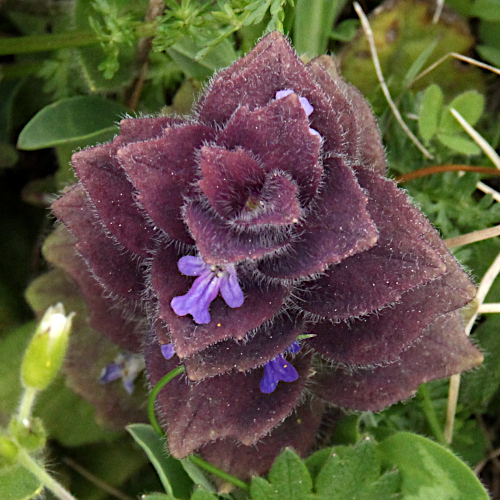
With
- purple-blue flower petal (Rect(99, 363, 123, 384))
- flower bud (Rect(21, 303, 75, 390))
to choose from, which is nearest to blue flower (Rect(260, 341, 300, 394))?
flower bud (Rect(21, 303, 75, 390))

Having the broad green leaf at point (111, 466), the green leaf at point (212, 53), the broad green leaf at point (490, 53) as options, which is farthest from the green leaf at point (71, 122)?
the broad green leaf at point (490, 53)

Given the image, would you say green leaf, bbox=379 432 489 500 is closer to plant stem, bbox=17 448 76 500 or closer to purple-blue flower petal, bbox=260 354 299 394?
purple-blue flower petal, bbox=260 354 299 394

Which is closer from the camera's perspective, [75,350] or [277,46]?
[277,46]

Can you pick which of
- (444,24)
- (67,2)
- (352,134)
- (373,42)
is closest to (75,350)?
(352,134)

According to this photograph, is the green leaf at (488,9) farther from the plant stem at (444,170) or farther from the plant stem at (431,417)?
the plant stem at (431,417)

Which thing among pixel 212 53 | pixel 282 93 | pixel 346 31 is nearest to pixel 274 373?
pixel 282 93

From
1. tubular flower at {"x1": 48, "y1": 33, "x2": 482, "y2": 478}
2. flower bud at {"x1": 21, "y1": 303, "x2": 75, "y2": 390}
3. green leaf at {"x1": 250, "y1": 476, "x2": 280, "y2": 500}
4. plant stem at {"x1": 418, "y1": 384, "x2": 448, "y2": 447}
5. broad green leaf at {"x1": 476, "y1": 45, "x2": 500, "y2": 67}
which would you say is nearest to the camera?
tubular flower at {"x1": 48, "y1": 33, "x2": 482, "y2": 478}

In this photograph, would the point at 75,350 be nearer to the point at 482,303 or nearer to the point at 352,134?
the point at 352,134
